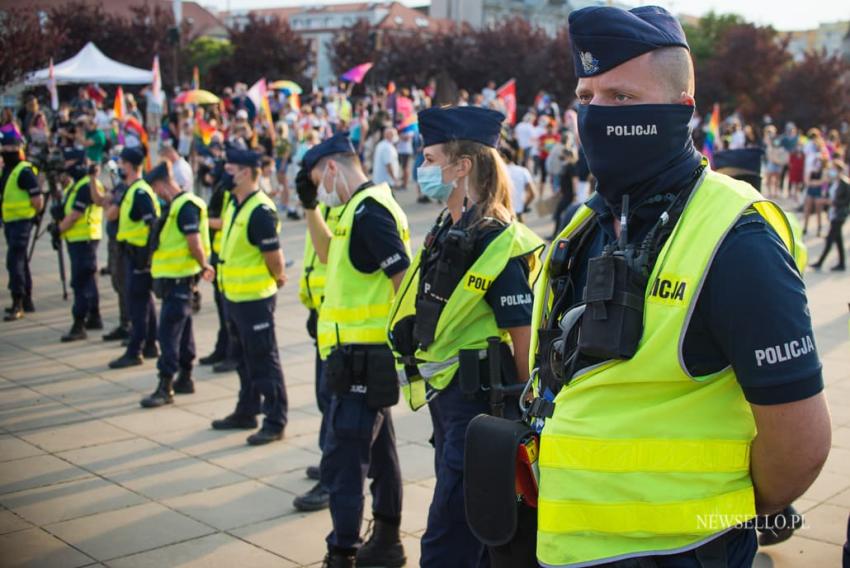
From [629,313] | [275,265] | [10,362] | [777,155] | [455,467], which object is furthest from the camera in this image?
[777,155]

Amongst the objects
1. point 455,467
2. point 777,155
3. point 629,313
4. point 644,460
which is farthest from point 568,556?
point 777,155

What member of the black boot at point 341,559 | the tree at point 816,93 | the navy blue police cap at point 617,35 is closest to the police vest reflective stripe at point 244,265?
the black boot at point 341,559

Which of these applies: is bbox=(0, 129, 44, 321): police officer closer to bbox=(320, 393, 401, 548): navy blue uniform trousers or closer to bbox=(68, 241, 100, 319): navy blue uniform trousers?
bbox=(68, 241, 100, 319): navy blue uniform trousers

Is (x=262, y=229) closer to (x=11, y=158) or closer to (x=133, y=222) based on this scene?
(x=133, y=222)

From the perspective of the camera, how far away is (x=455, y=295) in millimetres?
4152

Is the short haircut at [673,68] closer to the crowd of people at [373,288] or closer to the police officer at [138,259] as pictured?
the crowd of people at [373,288]

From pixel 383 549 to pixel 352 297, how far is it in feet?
4.55

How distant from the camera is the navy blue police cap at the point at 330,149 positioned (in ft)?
18.8

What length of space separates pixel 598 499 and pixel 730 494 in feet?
0.98

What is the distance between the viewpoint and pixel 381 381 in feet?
16.3

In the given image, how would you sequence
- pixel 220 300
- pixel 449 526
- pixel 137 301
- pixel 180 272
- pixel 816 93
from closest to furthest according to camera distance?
1. pixel 449 526
2. pixel 180 272
3. pixel 137 301
4. pixel 220 300
5. pixel 816 93

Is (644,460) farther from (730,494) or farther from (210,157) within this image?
(210,157)

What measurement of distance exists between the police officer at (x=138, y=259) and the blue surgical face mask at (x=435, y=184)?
5729 millimetres

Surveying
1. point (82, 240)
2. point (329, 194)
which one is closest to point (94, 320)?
point (82, 240)
